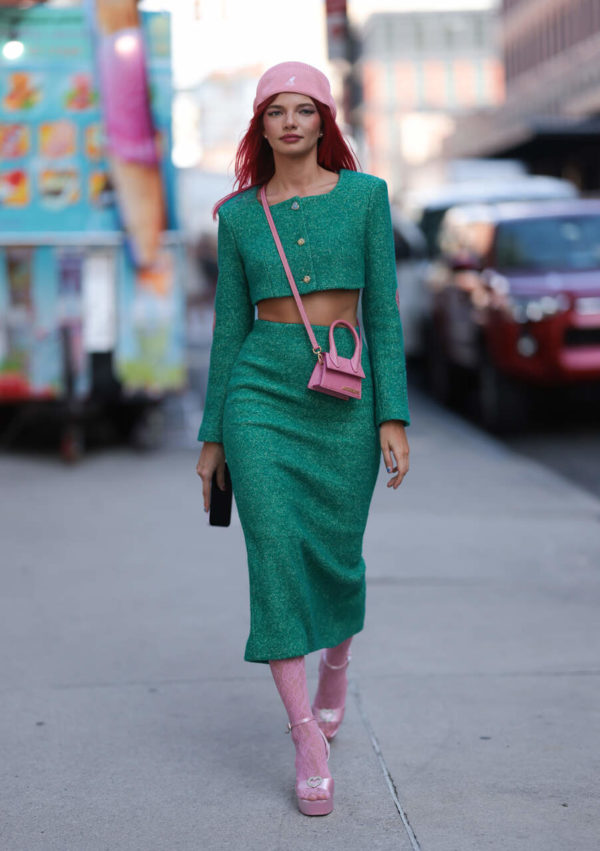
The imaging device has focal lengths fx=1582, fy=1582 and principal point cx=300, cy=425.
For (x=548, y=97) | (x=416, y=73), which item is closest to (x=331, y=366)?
(x=548, y=97)

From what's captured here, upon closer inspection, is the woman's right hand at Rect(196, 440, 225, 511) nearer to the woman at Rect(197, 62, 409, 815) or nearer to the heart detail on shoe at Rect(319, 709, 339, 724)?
the woman at Rect(197, 62, 409, 815)

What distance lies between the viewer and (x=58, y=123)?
1064 cm

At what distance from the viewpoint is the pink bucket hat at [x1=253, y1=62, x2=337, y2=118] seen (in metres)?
3.96

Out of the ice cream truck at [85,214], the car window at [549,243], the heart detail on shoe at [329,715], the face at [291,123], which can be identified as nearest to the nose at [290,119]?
the face at [291,123]

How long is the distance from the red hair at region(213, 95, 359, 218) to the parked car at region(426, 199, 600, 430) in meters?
7.37

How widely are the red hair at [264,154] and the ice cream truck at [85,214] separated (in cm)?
653

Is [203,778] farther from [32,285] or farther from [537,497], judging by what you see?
[32,285]

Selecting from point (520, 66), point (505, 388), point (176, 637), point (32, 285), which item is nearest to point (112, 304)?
point (32, 285)

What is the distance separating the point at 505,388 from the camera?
12039 mm

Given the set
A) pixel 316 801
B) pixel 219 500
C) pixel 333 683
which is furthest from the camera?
pixel 333 683

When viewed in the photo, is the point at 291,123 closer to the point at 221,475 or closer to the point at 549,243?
the point at 221,475

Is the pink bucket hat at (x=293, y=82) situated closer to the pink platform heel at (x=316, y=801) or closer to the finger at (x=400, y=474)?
the finger at (x=400, y=474)

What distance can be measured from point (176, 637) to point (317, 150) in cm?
224

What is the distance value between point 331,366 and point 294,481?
31 centimetres
